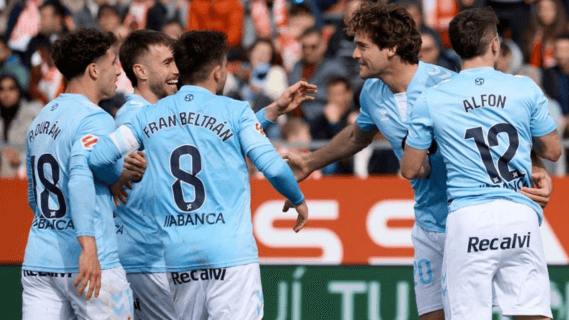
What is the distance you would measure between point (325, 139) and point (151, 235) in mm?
4868

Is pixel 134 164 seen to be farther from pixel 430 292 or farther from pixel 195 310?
pixel 430 292

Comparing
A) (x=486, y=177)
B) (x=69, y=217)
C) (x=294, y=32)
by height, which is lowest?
(x=69, y=217)

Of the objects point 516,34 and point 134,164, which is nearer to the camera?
point 134,164

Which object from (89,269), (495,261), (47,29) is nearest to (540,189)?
(495,261)

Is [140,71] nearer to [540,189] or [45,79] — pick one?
[540,189]

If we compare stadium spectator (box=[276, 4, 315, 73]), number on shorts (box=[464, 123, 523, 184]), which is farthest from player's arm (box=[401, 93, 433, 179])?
stadium spectator (box=[276, 4, 315, 73])

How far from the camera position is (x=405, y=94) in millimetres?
7078

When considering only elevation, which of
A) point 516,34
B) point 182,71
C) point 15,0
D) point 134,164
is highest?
point 15,0

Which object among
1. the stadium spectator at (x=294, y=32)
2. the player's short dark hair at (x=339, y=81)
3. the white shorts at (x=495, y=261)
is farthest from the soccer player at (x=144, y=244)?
the stadium spectator at (x=294, y=32)

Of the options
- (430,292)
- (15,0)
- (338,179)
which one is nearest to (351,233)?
(338,179)

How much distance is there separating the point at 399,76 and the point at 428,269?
1408 mm

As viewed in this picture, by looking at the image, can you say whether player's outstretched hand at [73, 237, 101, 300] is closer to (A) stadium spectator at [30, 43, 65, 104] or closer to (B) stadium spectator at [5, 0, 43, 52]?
(A) stadium spectator at [30, 43, 65, 104]

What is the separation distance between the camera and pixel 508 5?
43.9 ft

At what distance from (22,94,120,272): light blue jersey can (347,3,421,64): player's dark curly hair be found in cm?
192
